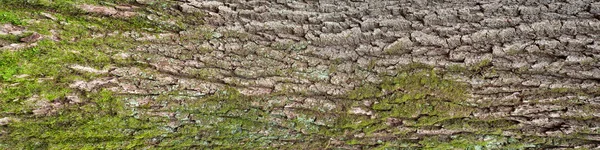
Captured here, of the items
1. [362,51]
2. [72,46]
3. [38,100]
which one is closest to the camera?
[38,100]

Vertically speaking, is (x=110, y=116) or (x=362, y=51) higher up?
(x=362, y=51)

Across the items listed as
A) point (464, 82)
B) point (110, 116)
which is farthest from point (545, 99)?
point (110, 116)

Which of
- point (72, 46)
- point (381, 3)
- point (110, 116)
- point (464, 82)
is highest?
point (381, 3)

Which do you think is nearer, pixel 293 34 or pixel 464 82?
pixel 464 82

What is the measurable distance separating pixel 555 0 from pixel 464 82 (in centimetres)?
63

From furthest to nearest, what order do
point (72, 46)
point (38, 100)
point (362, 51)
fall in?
point (362, 51) → point (72, 46) → point (38, 100)

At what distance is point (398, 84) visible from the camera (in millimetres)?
2211

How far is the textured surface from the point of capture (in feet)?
7.04

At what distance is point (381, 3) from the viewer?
2.41m

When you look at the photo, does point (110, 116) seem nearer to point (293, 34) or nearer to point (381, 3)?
point (293, 34)

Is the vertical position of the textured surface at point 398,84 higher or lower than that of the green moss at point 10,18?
lower

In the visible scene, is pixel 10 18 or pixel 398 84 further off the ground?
pixel 10 18

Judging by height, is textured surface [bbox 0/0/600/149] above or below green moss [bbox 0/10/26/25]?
below

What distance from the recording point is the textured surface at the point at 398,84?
2.14 meters
